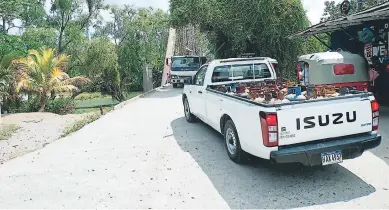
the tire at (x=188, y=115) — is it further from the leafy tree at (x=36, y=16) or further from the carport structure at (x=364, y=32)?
the leafy tree at (x=36, y=16)

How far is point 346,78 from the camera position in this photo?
327 inches

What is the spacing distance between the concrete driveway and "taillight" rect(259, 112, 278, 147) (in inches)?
28.9

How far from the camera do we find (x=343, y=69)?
832 cm

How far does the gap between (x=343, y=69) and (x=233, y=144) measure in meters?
4.72

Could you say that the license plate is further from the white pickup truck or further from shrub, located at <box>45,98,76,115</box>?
shrub, located at <box>45,98,76,115</box>

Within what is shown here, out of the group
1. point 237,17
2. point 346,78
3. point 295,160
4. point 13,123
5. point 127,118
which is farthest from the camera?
point 237,17

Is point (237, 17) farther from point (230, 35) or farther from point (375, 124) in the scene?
point (375, 124)

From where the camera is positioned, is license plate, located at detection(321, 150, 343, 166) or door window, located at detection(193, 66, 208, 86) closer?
license plate, located at detection(321, 150, 343, 166)

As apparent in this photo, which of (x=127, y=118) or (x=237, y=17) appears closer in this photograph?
(x=127, y=118)

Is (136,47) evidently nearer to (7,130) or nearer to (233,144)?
(7,130)

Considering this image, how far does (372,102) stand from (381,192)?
3.97ft

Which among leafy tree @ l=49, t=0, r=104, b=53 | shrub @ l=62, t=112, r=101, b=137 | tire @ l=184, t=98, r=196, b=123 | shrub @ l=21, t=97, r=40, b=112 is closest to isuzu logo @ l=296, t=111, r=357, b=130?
tire @ l=184, t=98, r=196, b=123

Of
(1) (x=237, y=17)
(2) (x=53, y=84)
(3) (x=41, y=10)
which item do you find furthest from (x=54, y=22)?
(1) (x=237, y=17)

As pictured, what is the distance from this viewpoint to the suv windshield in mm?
20094
